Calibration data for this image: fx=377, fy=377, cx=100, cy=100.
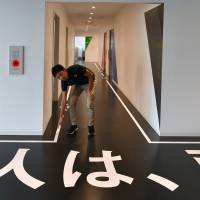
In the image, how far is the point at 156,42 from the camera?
22.2ft

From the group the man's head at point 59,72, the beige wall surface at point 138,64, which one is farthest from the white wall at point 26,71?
the beige wall surface at point 138,64

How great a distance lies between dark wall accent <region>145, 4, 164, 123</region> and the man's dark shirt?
129 cm

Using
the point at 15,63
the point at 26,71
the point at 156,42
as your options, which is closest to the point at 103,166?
the point at 26,71

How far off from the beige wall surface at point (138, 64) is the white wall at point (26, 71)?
84.9 inches

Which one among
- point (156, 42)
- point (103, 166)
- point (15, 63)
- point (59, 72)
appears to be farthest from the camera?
point (156, 42)

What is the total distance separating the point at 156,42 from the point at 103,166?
9.36 ft

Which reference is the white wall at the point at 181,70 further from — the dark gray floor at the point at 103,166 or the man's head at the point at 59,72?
the man's head at the point at 59,72

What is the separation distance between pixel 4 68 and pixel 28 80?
1.40ft

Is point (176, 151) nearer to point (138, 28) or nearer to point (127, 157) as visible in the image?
point (127, 157)

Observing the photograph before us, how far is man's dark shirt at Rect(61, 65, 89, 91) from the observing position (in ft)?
20.0

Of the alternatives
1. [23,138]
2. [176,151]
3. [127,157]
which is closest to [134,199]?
[127,157]

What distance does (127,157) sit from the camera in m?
5.22

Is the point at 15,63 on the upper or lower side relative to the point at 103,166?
upper

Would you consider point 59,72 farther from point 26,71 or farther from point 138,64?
point 138,64
